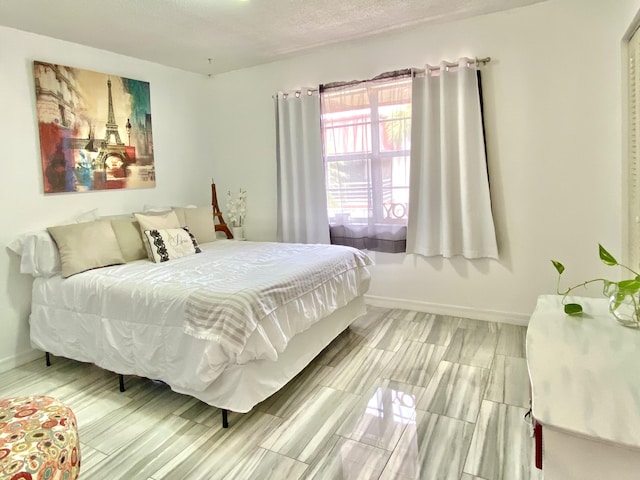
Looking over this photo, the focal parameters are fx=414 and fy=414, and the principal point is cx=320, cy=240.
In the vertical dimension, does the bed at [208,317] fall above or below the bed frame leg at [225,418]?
above

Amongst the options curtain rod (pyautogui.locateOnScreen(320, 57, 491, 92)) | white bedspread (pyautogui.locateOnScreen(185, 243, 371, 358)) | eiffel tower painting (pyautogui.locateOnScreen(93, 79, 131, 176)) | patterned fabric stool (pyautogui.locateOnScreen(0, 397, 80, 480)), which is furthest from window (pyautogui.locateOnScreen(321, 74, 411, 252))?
patterned fabric stool (pyautogui.locateOnScreen(0, 397, 80, 480))

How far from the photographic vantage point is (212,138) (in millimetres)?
4602

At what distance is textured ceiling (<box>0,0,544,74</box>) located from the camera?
8.83 ft

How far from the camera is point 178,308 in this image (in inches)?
85.7

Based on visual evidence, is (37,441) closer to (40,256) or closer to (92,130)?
(40,256)

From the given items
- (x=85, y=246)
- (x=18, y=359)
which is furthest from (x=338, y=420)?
(x=18, y=359)

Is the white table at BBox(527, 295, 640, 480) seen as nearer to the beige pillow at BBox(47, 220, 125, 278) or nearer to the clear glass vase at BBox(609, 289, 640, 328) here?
the clear glass vase at BBox(609, 289, 640, 328)

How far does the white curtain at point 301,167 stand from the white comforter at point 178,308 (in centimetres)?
90

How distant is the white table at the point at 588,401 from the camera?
86 centimetres

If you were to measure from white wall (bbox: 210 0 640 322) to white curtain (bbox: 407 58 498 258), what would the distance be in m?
0.12

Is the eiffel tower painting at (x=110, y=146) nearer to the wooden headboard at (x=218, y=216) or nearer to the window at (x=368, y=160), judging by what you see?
the wooden headboard at (x=218, y=216)

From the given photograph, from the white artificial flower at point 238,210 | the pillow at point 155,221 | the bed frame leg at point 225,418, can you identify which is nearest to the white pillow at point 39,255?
the pillow at point 155,221

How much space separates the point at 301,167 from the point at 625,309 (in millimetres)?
3050

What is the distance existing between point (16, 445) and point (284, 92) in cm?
352
